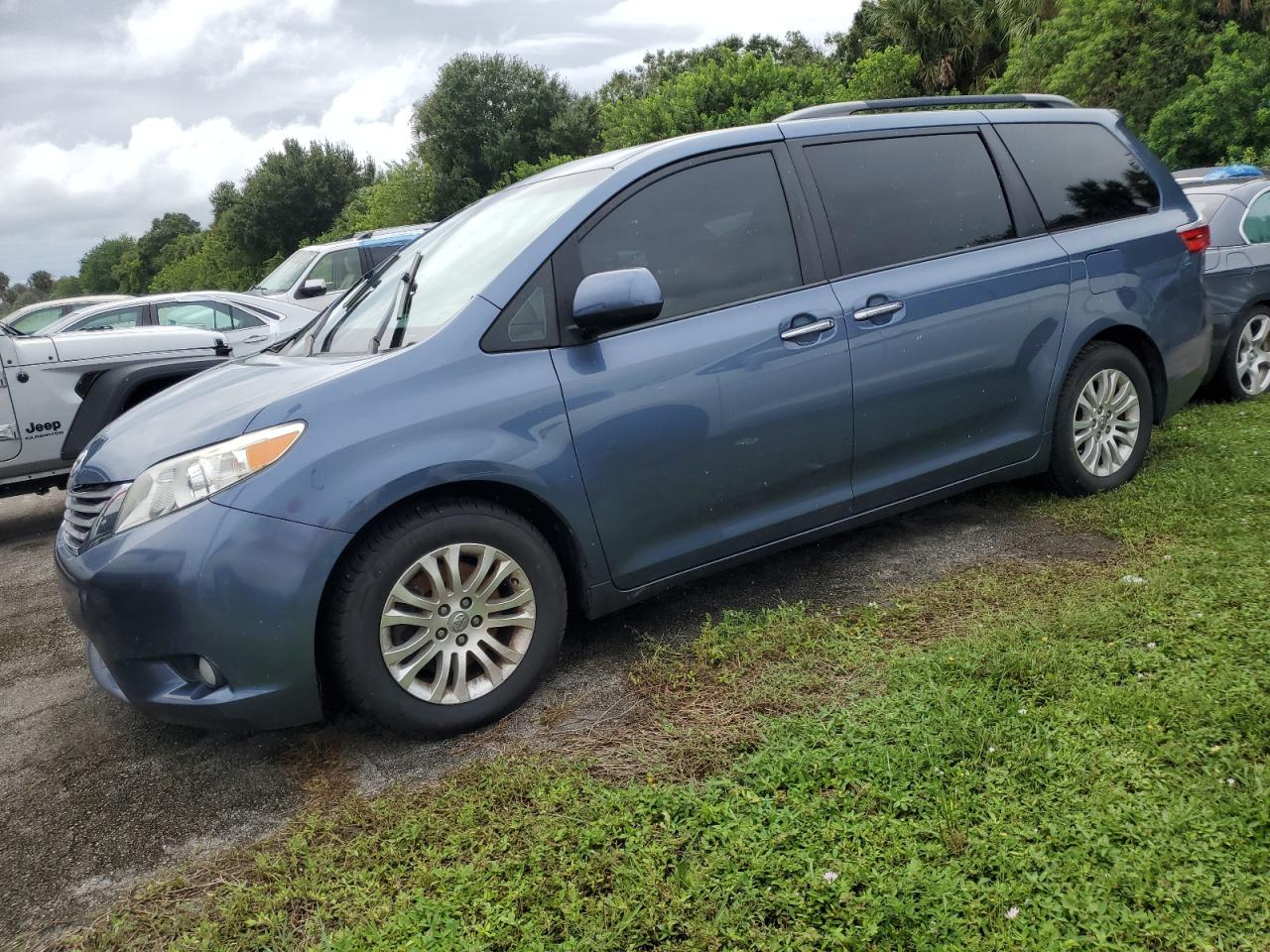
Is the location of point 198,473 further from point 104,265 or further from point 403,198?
point 104,265

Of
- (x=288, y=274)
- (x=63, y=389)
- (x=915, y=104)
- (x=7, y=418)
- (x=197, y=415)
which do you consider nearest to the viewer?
(x=197, y=415)

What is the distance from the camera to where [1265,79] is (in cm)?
1775

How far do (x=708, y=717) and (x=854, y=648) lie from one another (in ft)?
2.13

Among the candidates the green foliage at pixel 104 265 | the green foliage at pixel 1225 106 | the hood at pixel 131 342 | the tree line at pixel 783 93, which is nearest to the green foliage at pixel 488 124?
the tree line at pixel 783 93

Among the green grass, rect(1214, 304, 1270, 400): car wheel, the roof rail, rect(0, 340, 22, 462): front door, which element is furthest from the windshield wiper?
rect(1214, 304, 1270, 400): car wheel

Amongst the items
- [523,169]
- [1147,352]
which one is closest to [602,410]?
[1147,352]

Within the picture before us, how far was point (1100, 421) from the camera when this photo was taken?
15.8ft

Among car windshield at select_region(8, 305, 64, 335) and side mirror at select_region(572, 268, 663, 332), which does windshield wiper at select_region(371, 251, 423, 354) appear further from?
car windshield at select_region(8, 305, 64, 335)

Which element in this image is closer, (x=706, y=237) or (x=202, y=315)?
(x=706, y=237)

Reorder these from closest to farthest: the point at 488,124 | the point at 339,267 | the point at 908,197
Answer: the point at 908,197, the point at 339,267, the point at 488,124

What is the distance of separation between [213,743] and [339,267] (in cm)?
1021

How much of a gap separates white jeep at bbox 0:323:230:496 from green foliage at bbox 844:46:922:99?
83.4ft

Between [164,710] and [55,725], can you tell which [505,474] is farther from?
[55,725]

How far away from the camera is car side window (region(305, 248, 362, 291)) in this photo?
1277 cm
